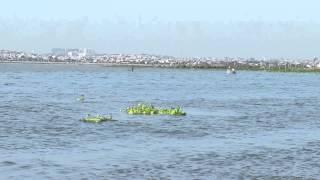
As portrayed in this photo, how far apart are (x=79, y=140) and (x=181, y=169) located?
1064 cm

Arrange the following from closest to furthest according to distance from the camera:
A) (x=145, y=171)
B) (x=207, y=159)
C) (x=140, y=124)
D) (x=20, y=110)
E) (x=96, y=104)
→ (x=145, y=171)
(x=207, y=159)
(x=140, y=124)
(x=20, y=110)
(x=96, y=104)

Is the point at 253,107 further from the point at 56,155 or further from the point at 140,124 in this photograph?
the point at 56,155

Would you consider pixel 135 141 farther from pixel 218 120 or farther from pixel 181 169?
pixel 218 120

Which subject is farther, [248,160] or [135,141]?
[135,141]

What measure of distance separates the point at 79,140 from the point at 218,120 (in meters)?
17.5

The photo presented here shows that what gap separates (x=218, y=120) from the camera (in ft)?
178

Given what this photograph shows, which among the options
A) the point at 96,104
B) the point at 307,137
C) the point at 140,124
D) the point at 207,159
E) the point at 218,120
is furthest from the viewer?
the point at 96,104

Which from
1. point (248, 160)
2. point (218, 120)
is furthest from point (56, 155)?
point (218, 120)

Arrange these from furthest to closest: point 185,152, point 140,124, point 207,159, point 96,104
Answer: point 96,104
point 140,124
point 185,152
point 207,159

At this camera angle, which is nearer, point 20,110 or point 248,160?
point 248,160

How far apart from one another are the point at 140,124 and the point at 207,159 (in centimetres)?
1631

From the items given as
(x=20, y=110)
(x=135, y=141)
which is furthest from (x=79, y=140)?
(x=20, y=110)

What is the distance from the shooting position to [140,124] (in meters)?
48.6

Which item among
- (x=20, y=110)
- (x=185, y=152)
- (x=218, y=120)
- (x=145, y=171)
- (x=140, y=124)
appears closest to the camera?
(x=145, y=171)
